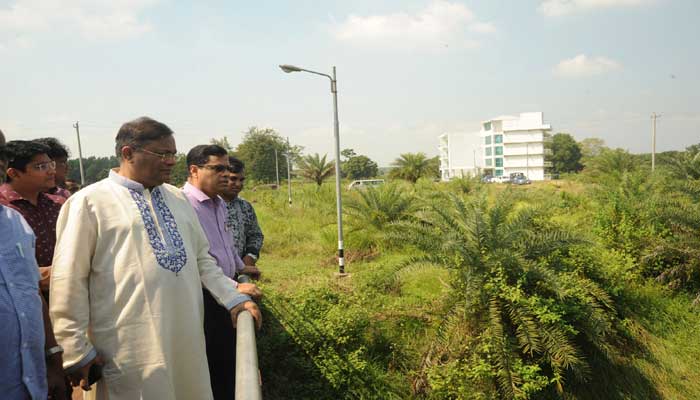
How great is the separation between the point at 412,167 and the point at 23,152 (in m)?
25.4

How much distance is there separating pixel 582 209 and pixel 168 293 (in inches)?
420

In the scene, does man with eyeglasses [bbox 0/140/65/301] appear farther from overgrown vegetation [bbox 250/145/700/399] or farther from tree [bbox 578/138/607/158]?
tree [bbox 578/138/607/158]

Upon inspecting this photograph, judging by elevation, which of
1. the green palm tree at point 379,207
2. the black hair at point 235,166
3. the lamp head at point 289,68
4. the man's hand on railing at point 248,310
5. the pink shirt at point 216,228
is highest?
the lamp head at point 289,68

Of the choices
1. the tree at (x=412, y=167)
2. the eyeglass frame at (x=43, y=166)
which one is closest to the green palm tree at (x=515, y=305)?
the eyeglass frame at (x=43, y=166)

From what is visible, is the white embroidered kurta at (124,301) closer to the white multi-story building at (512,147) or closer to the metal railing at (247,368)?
the metal railing at (247,368)

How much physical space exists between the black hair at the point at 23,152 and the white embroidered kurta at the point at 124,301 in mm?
1070

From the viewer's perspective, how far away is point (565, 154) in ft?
195

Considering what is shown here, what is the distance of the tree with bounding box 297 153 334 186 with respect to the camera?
29.4 m

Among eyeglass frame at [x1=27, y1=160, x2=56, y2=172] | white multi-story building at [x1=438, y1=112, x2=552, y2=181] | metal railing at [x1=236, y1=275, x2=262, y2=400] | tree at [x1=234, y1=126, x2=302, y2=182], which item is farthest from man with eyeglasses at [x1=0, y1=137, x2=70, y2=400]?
white multi-story building at [x1=438, y1=112, x2=552, y2=181]

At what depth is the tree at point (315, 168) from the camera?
2941 centimetres

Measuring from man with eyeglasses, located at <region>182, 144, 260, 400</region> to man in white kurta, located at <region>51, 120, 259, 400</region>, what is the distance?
23.4 inches

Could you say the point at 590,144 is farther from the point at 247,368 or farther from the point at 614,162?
the point at 247,368

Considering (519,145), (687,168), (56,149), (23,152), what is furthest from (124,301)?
(519,145)

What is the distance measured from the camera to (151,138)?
2025 millimetres
